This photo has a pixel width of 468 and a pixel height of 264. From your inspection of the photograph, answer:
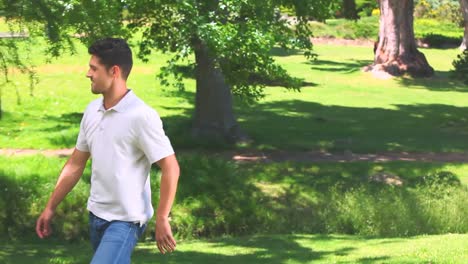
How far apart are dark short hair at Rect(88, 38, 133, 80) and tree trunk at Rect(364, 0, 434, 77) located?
33180mm

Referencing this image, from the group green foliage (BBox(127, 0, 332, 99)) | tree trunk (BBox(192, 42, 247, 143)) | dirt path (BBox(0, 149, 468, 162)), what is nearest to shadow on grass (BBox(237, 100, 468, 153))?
dirt path (BBox(0, 149, 468, 162))

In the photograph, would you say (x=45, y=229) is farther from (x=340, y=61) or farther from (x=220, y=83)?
(x=340, y=61)

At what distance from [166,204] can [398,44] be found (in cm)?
3411

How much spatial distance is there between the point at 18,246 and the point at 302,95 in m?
20.2

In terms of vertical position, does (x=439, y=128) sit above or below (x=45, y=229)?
below

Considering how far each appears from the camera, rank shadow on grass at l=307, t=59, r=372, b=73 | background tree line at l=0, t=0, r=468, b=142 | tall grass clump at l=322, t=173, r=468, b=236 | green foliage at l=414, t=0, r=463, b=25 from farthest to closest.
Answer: green foliage at l=414, t=0, r=463, b=25 < shadow on grass at l=307, t=59, r=372, b=73 < tall grass clump at l=322, t=173, r=468, b=236 < background tree line at l=0, t=0, r=468, b=142

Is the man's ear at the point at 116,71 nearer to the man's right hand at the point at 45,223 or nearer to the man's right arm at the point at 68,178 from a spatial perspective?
the man's right arm at the point at 68,178

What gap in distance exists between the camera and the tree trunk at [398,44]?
123 feet

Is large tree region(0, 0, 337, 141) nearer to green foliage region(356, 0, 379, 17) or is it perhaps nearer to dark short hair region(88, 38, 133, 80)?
dark short hair region(88, 38, 133, 80)

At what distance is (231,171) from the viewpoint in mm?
16875

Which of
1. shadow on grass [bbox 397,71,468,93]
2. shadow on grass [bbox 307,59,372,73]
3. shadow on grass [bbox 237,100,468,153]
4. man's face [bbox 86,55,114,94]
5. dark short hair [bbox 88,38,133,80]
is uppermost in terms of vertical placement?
dark short hair [bbox 88,38,133,80]

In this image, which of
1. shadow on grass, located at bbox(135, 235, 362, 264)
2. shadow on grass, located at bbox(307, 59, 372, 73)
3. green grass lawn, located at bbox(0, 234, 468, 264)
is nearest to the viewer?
green grass lawn, located at bbox(0, 234, 468, 264)

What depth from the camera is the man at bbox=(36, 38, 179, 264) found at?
200 inches

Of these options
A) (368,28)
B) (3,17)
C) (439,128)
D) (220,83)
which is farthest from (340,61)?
(3,17)
